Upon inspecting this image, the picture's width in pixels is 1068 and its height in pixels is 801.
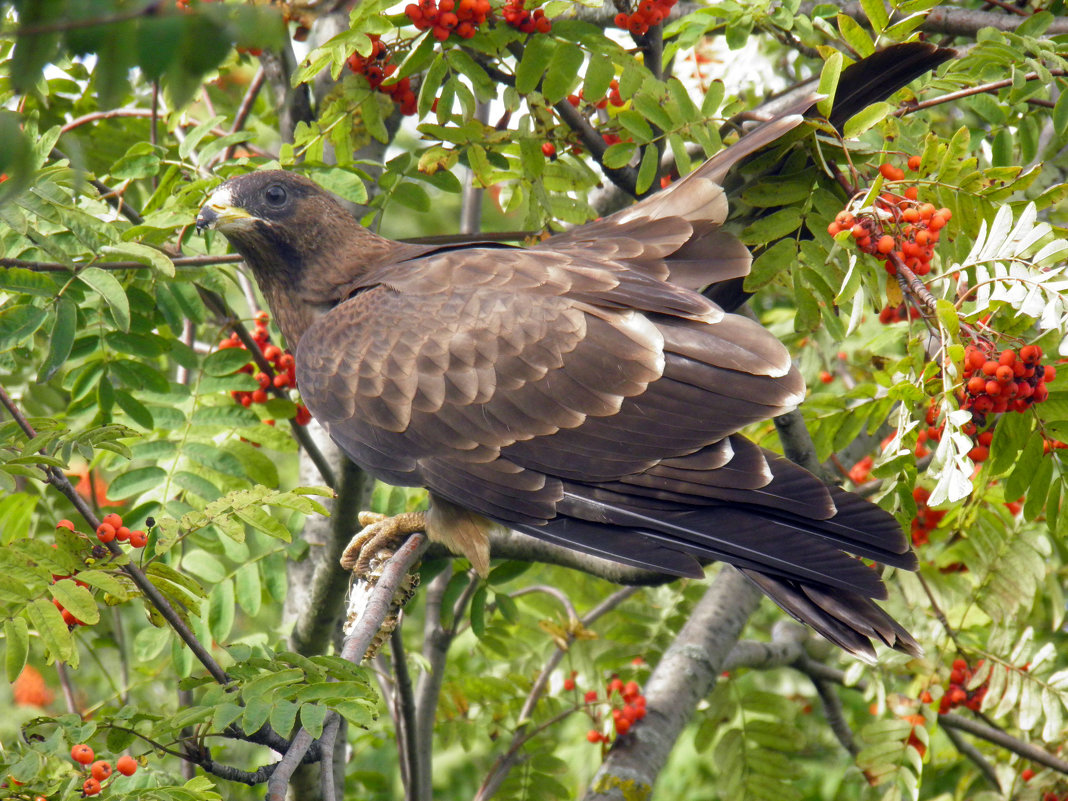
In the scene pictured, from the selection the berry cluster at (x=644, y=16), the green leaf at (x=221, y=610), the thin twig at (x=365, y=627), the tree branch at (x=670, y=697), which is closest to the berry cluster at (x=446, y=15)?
the berry cluster at (x=644, y=16)

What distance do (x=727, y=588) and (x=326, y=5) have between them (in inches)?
113

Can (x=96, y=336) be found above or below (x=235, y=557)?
above

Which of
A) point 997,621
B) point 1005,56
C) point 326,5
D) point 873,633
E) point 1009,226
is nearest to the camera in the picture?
point 1009,226

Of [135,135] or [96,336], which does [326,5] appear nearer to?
[135,135]

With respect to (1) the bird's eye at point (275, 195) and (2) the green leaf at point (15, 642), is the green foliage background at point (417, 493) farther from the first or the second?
(1) the bird's eye at point (275, 195)

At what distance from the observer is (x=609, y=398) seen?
2984 millimetres

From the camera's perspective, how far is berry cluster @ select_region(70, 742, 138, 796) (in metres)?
2.12

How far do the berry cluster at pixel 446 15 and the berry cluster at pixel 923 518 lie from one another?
2.15m

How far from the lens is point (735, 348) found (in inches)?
115

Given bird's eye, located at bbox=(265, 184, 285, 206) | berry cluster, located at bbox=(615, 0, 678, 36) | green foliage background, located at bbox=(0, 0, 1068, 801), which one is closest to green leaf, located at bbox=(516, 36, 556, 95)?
green foliage background, located at bbox=(0, 0, 1068, 801)

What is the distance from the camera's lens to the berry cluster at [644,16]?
129 inches

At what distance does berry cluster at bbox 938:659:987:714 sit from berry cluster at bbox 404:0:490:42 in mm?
2746

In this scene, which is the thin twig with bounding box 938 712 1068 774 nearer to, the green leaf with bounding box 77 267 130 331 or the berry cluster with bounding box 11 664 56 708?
the green leaf with bounding box 77 267 130 331

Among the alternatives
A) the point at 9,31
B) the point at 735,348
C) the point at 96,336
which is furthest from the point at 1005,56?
the point at 96,336
